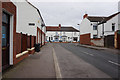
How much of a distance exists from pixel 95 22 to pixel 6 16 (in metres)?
27.7

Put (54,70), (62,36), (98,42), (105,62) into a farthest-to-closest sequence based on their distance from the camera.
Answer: (62,36) < (98,42) < (105,62) < (54,70)

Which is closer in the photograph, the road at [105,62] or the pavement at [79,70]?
the pavement at [79,70]

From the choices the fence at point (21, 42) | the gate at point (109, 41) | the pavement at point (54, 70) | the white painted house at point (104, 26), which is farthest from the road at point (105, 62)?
the white painted house at point (104, 26)

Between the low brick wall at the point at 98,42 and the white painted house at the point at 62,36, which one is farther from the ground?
the white painted house at the point at 62,36

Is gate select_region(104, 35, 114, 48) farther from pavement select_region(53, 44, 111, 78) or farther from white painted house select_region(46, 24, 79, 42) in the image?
white painted house select_region(46, 24, 79, 42)

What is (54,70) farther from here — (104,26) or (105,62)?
(104,26)

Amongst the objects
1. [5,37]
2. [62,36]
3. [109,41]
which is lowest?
[109,41]

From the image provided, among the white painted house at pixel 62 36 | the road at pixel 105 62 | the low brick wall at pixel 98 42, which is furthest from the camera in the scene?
the white painted house at pixel 62 36

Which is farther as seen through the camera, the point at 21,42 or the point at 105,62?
the point at 21,42

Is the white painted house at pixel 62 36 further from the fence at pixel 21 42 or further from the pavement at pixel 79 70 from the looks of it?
the pavement at pixel 79 70

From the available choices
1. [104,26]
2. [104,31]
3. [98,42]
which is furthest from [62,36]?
[98,42]

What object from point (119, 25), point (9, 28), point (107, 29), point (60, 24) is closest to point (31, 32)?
point (9, 28)

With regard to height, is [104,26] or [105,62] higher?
[104,26]

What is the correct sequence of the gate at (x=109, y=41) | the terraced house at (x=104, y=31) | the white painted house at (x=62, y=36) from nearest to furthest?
the gate at (x=109, y=41)
the terraced house at (x=104, y=31)
the white painted house at (x=62, y=36)
